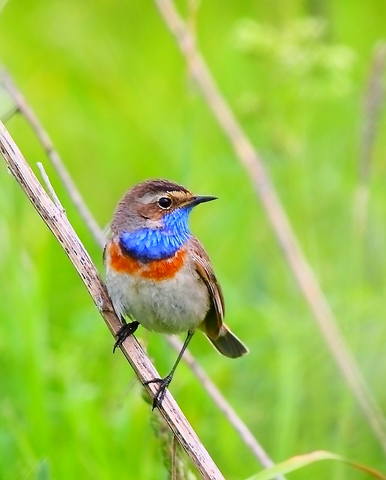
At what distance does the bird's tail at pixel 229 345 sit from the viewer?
5613mm

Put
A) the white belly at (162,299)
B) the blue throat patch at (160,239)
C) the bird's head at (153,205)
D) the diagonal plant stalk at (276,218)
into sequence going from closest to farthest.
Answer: the white belly at (162,299) < the blue throat patch at (160,239) < the bird's head at (153,205) < the diagonal plant stalk at (276,218)

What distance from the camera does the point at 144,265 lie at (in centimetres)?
515

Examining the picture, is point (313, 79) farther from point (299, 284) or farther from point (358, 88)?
point (358, 88)

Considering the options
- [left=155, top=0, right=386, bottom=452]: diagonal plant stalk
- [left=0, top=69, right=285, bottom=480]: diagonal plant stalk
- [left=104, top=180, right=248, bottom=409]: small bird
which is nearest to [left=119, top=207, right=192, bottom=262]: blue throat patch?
[left=104, top=180, right=248, bottom=409]: small bird

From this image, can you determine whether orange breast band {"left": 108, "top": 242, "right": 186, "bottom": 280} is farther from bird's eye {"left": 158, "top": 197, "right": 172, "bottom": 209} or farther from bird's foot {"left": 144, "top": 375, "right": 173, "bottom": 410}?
bird's foot {"left": 144, "top": 375, "right": 173, "bottom": 410}

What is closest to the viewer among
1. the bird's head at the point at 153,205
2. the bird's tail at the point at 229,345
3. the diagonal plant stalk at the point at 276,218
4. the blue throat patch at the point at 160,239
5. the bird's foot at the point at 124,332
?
the bird's foot at the point at 124,332

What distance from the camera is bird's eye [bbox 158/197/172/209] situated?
5.32 m

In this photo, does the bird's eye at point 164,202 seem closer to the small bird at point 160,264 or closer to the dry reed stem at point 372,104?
the small bird at point 160,264

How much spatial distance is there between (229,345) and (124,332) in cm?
96

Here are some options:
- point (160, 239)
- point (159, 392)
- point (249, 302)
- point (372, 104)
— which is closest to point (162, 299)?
point (160, 239)

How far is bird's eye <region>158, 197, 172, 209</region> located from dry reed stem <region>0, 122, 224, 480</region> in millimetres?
787

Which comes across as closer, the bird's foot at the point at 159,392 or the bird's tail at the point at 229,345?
the bird's foot at the point at 159,392

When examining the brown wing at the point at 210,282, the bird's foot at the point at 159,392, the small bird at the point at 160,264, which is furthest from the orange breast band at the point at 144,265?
the bird's foot at the point at 159,392

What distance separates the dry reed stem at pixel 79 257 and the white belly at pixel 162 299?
1.21ft
